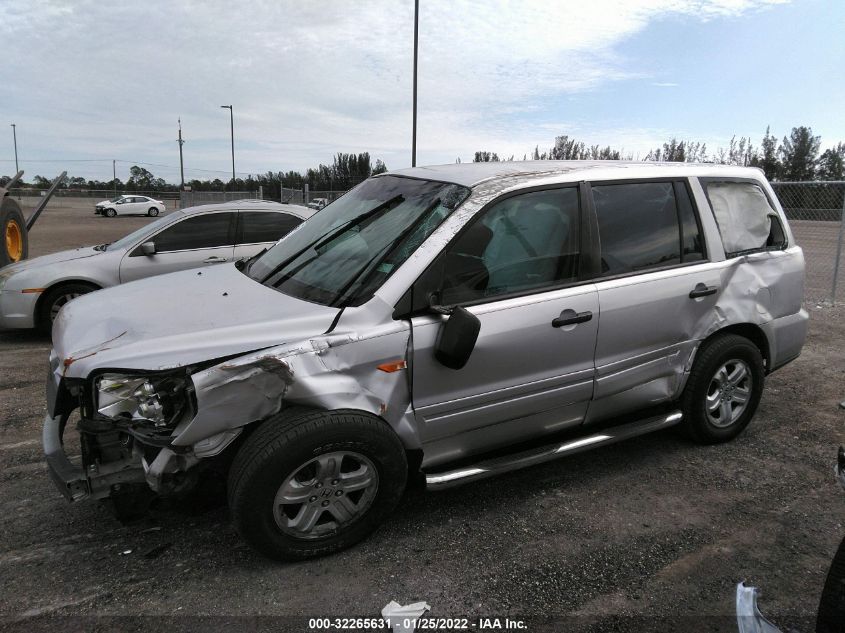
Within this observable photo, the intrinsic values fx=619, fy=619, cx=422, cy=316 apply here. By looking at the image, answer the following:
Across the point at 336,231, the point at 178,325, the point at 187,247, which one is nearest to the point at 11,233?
the point at 187,247

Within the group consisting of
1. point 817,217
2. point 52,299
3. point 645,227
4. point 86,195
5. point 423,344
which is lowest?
point 52,299

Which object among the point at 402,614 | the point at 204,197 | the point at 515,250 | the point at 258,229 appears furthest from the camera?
the point at 204,197

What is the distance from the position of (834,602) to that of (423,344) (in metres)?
1.78

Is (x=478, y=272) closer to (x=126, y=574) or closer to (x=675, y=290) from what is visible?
(x=675, y=290)

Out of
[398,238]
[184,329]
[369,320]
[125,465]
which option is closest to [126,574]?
[125,465]

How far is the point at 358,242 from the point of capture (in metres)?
3.36

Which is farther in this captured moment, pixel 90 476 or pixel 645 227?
pixel 645 227

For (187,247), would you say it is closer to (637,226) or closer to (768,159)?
(637,226)

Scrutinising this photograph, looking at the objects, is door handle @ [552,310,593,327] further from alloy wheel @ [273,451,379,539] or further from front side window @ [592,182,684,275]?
alloy wheel @ [273,451,379,539]

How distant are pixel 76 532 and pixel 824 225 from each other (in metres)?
11.5

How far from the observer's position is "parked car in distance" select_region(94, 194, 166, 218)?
3841 cm

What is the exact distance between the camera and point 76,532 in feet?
10.3

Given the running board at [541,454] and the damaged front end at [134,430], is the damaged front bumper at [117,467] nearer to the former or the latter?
the damaged front end at [134,430]

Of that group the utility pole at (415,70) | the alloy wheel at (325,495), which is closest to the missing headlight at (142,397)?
the alloy wheel at (325,495)
